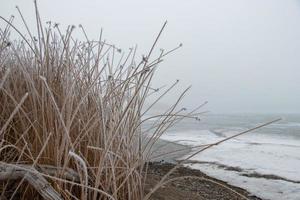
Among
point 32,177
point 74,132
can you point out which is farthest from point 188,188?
point 32,177

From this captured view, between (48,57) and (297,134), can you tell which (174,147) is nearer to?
(297,134)

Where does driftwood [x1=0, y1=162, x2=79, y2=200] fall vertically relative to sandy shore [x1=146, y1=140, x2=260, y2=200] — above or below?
above

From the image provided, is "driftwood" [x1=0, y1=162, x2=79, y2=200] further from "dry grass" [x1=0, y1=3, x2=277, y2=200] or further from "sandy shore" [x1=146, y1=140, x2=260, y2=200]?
"sandy shore" [x1=146, y1=140, x2=260, y2=200]

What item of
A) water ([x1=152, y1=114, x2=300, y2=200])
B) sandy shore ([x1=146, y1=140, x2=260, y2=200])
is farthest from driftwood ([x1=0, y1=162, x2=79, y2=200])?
water ([x1=152, y1=114, x2=300, y2=200])

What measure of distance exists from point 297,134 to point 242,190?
6.67ft

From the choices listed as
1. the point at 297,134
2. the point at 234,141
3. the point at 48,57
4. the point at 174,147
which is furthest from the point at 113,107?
the point at 297,134

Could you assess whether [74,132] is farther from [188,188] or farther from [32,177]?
[188,188]

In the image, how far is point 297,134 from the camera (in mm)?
3523

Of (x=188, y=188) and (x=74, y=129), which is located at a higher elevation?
(x=74, y=129)

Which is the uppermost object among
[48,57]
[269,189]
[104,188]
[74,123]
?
[48,57]

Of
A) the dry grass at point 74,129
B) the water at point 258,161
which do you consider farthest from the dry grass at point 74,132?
the water at point 258,161

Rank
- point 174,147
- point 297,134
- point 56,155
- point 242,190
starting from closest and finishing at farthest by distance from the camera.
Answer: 1. point 56,155
2. point 242,190
3. point 174,147
4. point 297,134

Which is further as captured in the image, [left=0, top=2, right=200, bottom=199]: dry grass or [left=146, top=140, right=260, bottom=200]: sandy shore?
[left=146, top=140, right=260, bottom=200]: sandy shore

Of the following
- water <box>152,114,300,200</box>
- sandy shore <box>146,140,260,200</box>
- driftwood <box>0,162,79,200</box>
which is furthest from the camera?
water <box>152,114,300,200</box>
